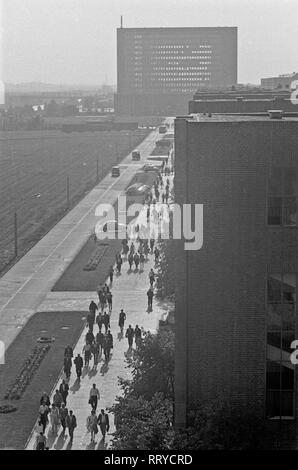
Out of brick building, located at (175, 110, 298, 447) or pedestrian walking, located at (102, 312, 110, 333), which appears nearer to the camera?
brick building, located at (175, 110, 298, 447)

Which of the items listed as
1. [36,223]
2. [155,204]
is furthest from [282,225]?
[155,204]

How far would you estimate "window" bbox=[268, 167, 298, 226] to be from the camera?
16984 mm

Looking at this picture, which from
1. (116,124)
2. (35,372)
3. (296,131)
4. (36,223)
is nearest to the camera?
(296,131)

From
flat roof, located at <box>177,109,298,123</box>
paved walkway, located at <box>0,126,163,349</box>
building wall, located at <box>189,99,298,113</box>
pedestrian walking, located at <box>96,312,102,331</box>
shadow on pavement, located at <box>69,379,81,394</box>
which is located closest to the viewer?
flat roof, located at <box>177,109,298,123</box>

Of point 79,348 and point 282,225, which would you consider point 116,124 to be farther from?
point 282,225

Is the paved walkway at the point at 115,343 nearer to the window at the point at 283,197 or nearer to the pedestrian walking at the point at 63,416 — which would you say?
the pedestrian walking at the point at 63,416

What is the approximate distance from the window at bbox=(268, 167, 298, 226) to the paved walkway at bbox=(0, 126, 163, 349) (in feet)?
45.0

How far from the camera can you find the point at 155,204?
201 ft

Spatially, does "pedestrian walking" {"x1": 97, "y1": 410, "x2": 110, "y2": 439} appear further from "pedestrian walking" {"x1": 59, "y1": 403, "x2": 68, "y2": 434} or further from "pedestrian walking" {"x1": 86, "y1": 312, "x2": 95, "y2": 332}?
"pedestrian walking" {"x1": 86, "y1": 312, "x2": 95, "y2": 332}

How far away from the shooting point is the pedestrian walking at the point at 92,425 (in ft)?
70.5

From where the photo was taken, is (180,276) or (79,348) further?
(79,348)

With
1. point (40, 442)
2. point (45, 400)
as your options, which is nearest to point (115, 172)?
point (45, 400)

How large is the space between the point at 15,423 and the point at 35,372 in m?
Answer: 3.88

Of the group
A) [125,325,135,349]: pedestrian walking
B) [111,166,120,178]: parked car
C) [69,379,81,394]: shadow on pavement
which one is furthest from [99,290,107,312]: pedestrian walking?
[111,166,120,178]: parked car
